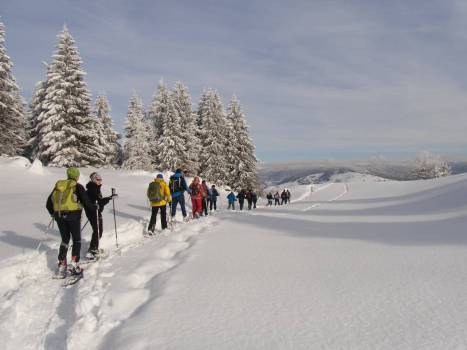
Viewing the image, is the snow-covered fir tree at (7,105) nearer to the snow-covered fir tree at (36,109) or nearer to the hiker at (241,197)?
the snow-covered fir tree at (36,109)

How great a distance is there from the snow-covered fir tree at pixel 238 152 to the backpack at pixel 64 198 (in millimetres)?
39613

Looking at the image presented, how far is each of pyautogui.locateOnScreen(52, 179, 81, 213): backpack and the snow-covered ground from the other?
118cm

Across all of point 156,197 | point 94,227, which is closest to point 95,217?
point 94,227

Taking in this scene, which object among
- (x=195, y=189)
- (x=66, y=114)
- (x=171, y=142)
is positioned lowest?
(x=195, y=189)

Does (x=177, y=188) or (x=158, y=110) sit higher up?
(x=158, y=110)

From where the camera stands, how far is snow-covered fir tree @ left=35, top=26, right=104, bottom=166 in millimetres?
30266

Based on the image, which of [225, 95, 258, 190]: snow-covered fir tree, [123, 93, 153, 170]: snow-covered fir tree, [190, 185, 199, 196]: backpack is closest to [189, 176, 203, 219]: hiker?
[190, 185, 199, 196]: backpack

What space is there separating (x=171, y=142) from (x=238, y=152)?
835 centimetres

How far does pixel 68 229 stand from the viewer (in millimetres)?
6738

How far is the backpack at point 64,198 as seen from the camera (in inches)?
257

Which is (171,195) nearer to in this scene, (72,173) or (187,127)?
(72,173)

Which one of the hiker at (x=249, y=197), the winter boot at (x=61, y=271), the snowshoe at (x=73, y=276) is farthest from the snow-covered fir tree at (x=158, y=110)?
the snowshoe at (x=73, y=276)

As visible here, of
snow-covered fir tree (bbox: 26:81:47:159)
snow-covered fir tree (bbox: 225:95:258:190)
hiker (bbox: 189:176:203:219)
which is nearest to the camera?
hiker (bbox: 189:176:203:219)

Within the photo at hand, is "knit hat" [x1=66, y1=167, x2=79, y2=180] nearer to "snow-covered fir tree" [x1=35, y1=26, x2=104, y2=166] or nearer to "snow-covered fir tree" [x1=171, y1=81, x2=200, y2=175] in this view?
"snow-covered fir tree" [x1=35, y1=26, x2=104, y2=166]
